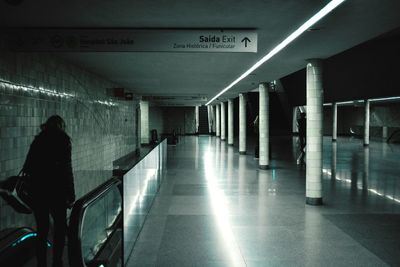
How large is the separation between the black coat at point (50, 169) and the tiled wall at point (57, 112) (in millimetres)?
1610

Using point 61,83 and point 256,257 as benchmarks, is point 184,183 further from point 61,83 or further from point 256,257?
point 256,257

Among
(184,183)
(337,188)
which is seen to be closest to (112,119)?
(184,183)

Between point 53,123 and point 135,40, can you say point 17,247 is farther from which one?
point 135,40

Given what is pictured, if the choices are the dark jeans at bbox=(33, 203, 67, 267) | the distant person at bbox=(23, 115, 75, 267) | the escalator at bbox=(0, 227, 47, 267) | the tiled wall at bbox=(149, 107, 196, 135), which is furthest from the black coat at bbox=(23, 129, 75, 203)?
the tiled wall at bbox=(149, 107, 196, 135)

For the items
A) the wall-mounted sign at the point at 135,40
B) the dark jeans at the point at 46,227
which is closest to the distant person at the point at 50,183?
the dark jeans at the point at 46,227

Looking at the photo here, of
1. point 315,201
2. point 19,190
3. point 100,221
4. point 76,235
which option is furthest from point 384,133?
point 76,235

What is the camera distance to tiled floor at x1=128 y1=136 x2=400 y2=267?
16.0 feet

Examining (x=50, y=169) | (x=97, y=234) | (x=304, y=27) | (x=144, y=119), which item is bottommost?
(x=97, y=234)

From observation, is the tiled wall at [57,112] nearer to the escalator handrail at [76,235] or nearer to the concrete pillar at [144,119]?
the escalator handrail at [76,235]

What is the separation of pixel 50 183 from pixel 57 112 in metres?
4.21

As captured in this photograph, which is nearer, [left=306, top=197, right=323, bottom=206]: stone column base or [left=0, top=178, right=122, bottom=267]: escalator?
[left=0, top=178, right=122, bottom=267]: escalator

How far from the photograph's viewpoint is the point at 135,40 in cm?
568

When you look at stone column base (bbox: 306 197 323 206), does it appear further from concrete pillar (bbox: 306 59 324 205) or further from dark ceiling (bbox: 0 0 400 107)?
dark ceiling (bbox: 0 0 400 107)

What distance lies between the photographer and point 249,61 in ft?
30.7
